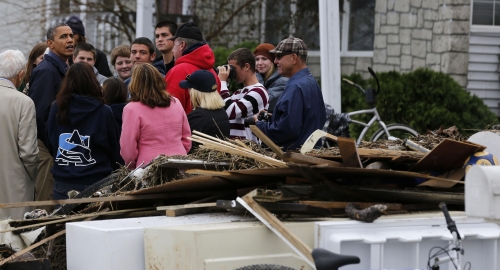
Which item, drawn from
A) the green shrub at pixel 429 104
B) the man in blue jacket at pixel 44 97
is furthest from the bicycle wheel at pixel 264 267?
the green shrub at pixel 429 104

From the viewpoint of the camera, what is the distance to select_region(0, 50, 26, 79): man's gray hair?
266 inches

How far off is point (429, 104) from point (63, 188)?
725 cm

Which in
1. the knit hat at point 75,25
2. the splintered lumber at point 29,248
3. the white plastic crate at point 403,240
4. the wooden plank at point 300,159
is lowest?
the splintered lumber at point 29,248

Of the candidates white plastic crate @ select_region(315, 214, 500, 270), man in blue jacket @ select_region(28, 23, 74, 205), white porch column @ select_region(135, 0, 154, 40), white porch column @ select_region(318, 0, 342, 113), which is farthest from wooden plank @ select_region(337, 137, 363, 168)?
white porch column @ select_region(135, 0, 154, 40)

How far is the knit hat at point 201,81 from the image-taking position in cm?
661

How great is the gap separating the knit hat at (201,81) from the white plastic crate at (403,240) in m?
2.97

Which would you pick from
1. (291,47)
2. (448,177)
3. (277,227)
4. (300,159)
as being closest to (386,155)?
(448,177)

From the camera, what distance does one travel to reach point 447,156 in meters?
4.46

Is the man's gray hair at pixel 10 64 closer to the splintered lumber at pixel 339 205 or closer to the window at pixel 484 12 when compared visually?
the splintered lumber at pixel 339 205

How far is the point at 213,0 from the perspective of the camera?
1598 cm

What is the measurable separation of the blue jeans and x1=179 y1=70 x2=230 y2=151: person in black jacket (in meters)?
0.98

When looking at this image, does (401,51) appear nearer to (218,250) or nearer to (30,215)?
(30,215)

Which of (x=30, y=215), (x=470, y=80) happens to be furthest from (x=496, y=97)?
(x=30, y=215)

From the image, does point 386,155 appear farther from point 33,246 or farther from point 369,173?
point 33,246
